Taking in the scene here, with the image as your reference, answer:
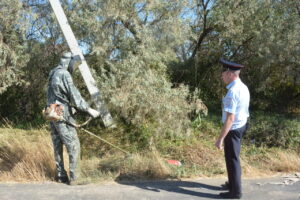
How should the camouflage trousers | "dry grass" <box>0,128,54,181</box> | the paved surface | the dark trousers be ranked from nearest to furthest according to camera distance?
the dark trousers → the paved surface → the camouflage trousers → "dry grass" <box>0,128,54,181</box>

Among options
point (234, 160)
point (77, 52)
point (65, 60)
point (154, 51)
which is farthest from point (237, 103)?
point (77, 52)

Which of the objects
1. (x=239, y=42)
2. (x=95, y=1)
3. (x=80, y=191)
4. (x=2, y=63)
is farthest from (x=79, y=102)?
(x=239, y=42)

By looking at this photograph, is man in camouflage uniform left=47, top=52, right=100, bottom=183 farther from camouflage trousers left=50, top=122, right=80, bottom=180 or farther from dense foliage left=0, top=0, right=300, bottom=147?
dense foliage left=0, top=0, right=300, bottom=147

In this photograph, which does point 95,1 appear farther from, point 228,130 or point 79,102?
point 228,130

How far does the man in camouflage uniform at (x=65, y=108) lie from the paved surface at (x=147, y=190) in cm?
29

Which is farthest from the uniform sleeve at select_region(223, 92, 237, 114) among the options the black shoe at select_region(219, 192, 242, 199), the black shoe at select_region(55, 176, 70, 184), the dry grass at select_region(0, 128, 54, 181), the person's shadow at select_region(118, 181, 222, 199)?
the dry grass at select_region(0, 128, 54, 181)

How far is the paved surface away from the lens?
12.6 feet

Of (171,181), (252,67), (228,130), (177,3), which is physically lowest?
(171,181)

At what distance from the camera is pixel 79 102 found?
422 cm

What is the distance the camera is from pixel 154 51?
662 centimetres

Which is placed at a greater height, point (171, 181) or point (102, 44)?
point (102, 44)

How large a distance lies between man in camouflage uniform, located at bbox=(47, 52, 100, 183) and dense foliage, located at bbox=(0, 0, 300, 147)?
1.68m

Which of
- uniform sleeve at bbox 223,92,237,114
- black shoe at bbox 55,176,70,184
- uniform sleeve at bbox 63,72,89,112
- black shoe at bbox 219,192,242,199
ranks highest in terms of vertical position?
uniform sleeve at bbox 63,72,89,112

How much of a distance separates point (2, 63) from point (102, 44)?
2.32 m
